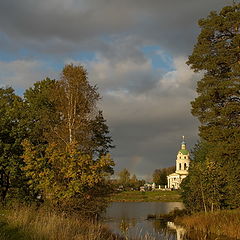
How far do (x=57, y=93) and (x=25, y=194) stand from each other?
24.8 feet

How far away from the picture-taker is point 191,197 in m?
36.2

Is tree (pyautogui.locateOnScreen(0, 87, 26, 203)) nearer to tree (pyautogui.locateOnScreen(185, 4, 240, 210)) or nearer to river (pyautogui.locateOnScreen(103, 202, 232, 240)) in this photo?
river (pyautogui.locateOnScreen(103, 202, 232, 240))

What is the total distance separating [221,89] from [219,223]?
29.3 feet

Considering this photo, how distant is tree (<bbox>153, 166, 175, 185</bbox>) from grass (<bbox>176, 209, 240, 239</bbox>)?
134555 millimetres

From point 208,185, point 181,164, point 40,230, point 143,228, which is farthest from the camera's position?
point 181,164

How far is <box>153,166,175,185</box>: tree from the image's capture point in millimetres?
165000

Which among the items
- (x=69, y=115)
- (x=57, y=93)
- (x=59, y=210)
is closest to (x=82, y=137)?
(x=69, y=115)

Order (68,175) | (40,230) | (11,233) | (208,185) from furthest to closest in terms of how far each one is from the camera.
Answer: (208,185) → (68,175) → (11,233) → (40,230)

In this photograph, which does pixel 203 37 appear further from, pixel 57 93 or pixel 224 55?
pixel 57 93

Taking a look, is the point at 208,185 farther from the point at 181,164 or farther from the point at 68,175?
the point at 181,164

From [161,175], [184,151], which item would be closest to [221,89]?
[184,151]

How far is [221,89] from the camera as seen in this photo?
27.8 metres

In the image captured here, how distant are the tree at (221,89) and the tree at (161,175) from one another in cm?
13472

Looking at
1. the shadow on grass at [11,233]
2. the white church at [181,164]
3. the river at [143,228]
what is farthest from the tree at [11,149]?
the white church at [181,164]
